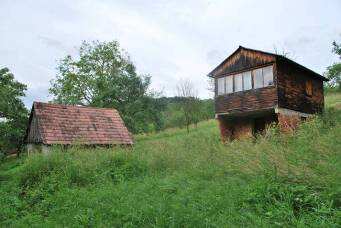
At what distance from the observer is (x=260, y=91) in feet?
63.3

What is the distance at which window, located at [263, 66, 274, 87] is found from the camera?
18.9 m

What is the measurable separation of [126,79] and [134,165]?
90.1 feet

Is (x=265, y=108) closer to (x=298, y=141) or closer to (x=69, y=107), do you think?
(x=298, y=141)

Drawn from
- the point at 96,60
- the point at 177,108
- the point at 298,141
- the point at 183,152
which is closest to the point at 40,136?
the point at 183,152

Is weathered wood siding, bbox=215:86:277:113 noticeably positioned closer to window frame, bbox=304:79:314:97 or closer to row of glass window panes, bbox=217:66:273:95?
row of glass window panes, bbox=217:66:273:95

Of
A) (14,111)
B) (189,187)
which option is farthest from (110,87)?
(189,187)

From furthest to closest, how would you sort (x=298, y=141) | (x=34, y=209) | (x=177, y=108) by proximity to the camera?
(x=177, y=108) → (x=298, y=141) → (x=34, y=209)

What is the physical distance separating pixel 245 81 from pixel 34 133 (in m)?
14.6

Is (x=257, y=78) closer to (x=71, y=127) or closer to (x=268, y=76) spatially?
(x=268, y=76)

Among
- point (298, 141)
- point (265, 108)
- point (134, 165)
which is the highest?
point (265, 108)

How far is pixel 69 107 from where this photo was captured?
24.2 m

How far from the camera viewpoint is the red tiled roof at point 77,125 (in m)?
20.9

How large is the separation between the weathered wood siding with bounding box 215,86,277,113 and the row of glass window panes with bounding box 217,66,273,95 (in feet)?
0.93

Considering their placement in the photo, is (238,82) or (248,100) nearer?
(248,100)
